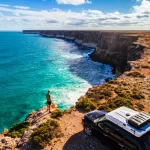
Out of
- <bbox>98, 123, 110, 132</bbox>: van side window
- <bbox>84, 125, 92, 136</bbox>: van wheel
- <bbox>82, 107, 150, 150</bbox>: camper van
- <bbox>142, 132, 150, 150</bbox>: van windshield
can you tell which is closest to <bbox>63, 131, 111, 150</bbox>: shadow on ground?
<bbox>84, 125, 92, 136</bbox>: van wheel

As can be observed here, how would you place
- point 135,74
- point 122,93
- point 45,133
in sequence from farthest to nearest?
point 135,74, point 122,93, point 45,133

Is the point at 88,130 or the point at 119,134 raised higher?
the point at 119,134

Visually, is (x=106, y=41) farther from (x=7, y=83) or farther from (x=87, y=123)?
(x=87, y=123)

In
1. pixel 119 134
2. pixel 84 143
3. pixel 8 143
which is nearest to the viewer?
pixel 119 134

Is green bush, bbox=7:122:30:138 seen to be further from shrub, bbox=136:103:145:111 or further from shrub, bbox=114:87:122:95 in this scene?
shrub, bbox=136:103:145:111

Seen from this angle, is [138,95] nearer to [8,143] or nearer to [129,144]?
[129,144]

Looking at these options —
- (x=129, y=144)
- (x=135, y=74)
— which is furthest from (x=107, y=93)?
(x=129, y=144)
